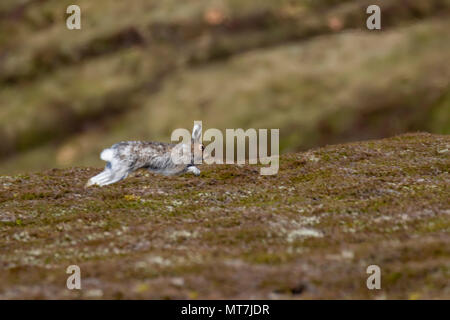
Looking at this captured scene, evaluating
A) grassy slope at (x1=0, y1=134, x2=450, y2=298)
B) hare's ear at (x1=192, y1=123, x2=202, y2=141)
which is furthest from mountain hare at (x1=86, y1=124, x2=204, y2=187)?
grassy slope at (x1=0, y1=134, x2=450, y2=298)

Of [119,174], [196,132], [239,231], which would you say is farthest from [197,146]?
[239,231]

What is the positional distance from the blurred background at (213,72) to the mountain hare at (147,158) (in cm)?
7623

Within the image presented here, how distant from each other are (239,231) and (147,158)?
888cm

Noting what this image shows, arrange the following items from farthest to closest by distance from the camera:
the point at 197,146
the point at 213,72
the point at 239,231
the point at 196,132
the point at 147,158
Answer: the point at 213,72 → the point at 197,146 → the point at 196,132 → the point at 147,158 → the point at 239,231

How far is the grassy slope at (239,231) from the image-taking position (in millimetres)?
21359

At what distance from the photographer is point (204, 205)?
3297cm

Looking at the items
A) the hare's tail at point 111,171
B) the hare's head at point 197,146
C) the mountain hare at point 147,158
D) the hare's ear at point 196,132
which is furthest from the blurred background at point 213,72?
the hare's tail at point 111,171

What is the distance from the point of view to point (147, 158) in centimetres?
3259

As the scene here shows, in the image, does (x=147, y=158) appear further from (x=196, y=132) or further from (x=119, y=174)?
(x=196, y=132)

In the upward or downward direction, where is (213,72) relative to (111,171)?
upward

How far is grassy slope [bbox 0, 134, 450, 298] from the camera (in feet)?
70.1

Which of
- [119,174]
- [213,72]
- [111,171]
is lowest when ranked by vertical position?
[119,174]
